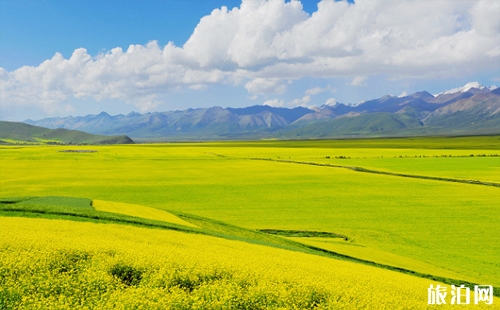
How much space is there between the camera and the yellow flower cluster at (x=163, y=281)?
1147cm

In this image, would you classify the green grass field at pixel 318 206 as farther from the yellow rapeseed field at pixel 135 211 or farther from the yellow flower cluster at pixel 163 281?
the yellow flower cluster at pixel 163 281

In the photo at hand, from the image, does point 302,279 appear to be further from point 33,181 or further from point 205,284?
point 33,181

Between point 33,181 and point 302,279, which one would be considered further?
point 33,181

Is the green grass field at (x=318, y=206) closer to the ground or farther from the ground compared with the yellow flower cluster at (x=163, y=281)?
closer to the ground

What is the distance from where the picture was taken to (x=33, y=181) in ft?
211

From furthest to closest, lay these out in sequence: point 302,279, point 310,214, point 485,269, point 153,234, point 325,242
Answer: point 310,214
point 325,242
point 485,269
point 153,234
point 302,279

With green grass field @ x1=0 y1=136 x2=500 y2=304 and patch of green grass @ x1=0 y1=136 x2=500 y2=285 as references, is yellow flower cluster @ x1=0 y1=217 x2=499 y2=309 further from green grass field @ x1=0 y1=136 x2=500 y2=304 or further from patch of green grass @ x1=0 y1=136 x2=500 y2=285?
patch of green grass @ x1=0 y1=136 x2=500 y2=285

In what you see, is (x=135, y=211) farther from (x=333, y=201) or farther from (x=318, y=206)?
(x=333, y=201)

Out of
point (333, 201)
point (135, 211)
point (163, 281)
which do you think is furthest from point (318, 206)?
point (163, 281)

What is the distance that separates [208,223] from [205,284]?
19.8 metres

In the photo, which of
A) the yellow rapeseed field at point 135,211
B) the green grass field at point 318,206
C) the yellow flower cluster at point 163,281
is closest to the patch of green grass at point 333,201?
the green grass field at point 318,206

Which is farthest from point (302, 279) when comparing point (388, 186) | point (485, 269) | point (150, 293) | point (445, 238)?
point (388, 186)

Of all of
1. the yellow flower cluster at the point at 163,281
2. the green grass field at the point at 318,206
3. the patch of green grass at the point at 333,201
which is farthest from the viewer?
the patch of green grass at the point at 333,201

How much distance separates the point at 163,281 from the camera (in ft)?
41.8
